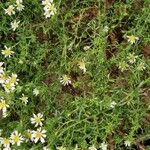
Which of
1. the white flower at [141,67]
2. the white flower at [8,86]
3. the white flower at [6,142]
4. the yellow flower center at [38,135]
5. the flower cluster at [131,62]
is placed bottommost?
the white flower at [6,142]

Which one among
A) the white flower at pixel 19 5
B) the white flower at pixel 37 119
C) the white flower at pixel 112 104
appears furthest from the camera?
the white flower at pixel 19 5

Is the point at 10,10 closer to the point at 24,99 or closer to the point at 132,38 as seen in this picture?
the point at 24,99

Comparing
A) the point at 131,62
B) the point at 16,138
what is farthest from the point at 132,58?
the point at 16,138

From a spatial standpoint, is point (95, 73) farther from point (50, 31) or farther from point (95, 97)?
point (50, 31)

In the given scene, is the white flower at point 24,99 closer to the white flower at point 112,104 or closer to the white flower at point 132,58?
the white flower at point 112,104

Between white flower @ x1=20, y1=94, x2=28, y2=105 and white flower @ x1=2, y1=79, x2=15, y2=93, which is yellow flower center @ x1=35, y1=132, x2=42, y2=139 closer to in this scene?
white flower @ x1=20, y1=94, x2=28, y2=105

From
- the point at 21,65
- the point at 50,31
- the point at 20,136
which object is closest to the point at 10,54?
the point at 21,65

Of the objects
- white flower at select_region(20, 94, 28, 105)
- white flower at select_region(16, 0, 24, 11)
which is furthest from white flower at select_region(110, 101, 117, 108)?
white flower at select_region(16, 0, 24, 11)

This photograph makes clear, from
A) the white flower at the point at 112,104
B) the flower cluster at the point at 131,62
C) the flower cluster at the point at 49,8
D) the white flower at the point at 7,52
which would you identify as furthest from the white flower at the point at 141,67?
the white flower at the point at 7,52
